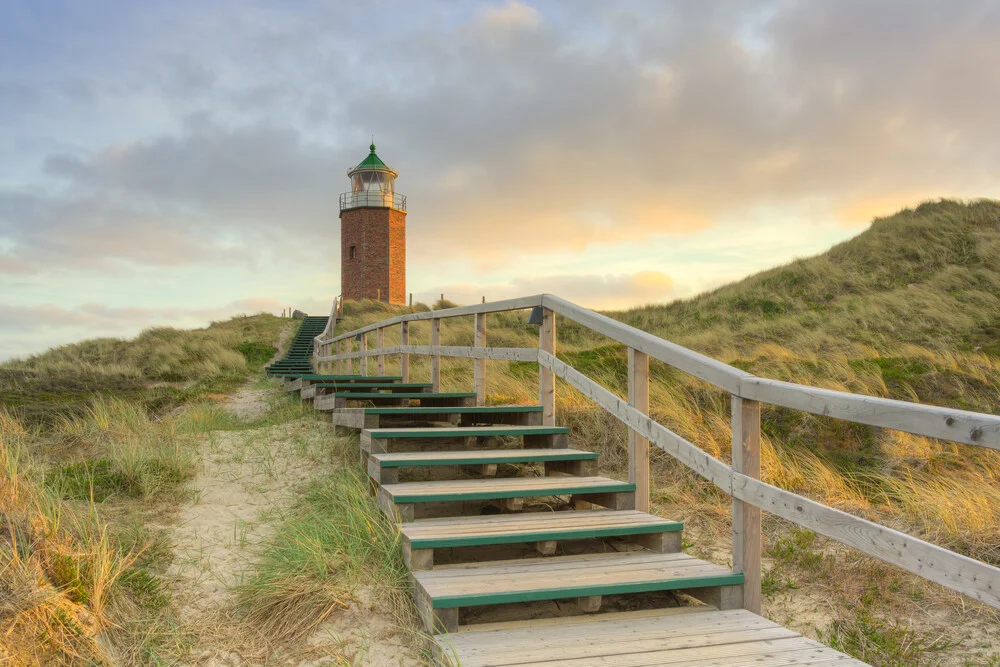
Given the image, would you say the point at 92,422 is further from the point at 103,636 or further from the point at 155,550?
the point at 103,636

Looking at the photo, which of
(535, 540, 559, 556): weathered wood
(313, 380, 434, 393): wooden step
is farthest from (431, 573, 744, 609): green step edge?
(313, 380, 434, 393): wooden step

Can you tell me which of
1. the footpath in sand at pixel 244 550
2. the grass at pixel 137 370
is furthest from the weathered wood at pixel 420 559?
the grass at pixel 137 370

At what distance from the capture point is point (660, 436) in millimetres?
3967

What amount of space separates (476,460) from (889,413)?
9.17ft

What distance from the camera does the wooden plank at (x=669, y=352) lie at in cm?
351

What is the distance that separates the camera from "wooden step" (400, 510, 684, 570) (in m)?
3.55

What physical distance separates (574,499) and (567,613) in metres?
1.45

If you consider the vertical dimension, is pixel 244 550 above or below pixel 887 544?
below

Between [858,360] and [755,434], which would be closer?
[755,434]

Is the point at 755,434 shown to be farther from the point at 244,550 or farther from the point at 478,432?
the point at 244,550

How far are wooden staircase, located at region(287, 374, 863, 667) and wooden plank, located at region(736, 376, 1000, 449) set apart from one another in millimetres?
976

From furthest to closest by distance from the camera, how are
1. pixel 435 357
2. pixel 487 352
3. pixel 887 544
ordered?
pixel 435 357, pixel 487 352, pixel 887 544

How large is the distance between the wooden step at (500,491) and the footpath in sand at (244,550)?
2.28ft

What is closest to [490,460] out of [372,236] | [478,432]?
[478,432]
